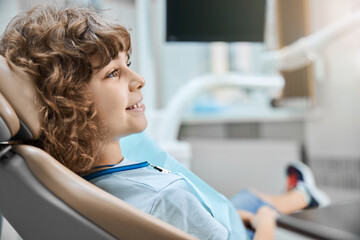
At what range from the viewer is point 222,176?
31.6 inches

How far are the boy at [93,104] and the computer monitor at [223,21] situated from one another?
1.02m

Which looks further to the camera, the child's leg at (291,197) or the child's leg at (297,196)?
the child's leg at (297,196)

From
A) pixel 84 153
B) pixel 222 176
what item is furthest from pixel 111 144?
pixel 222 176

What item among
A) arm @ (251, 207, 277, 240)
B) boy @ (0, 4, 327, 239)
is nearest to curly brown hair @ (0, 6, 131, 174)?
boy @ (0, 4, 327, 239)

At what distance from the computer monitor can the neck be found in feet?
3.37

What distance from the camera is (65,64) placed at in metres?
0.38

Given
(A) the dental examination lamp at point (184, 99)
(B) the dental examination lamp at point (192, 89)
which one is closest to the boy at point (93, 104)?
(A) the dental examination lamp at point (184, 99)

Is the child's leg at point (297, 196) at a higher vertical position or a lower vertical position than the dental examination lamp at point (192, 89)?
lower

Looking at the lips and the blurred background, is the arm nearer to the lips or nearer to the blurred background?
the lips

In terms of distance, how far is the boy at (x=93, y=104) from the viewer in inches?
14.9

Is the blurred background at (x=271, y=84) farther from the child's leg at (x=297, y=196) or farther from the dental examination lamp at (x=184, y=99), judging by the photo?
the child's leg at (x=297, y=196)

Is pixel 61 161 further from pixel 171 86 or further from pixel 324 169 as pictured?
pixel 324 169

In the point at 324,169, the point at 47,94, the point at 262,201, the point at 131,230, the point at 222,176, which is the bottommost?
the point at 324,169

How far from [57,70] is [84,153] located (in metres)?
0.10
